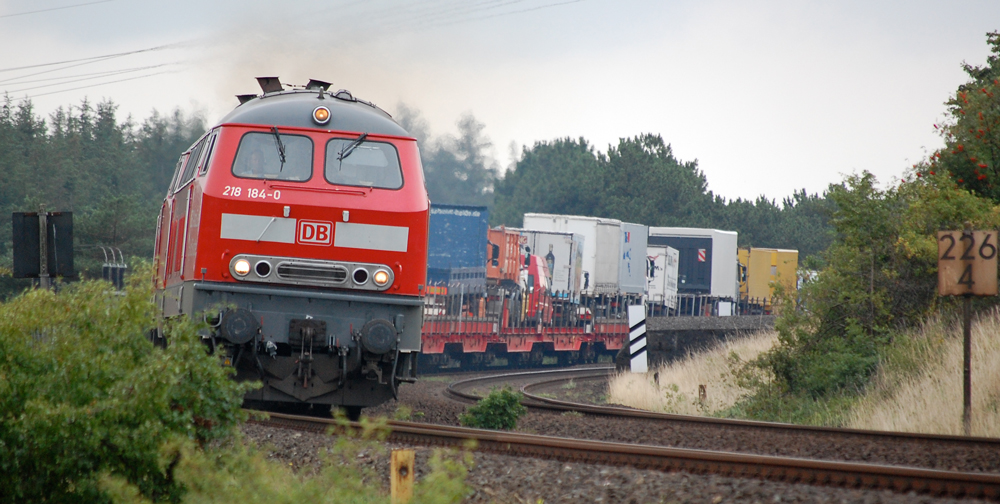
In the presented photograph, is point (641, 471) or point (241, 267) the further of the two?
point (241, 267)

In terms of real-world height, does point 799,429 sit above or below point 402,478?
below

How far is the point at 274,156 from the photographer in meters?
9.10

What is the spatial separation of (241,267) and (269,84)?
288 cm

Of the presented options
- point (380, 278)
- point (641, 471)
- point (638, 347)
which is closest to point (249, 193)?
point (380, 278)

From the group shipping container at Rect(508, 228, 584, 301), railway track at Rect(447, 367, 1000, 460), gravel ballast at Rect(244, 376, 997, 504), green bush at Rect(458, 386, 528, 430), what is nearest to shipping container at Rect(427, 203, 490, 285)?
shipping container at Rect(508, 228, 584, 301)

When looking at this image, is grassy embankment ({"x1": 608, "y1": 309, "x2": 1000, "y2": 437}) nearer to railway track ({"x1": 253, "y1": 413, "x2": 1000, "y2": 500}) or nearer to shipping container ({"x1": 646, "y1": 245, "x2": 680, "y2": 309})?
railway track ({"x1": 253, "y1": 413, "x2": 1000, "y2": 500})

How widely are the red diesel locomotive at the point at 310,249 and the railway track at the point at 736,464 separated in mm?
1519

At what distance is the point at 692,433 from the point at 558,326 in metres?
19.5

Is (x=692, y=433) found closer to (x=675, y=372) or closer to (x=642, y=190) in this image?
(x=675, y=372)

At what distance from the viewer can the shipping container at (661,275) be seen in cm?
3812

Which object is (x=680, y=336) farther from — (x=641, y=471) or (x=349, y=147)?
(x=641, y=471)

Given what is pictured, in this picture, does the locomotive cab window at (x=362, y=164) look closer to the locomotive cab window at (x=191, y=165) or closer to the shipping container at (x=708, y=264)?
the locomotive cab window at (x=191, y=165)

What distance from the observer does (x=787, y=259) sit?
145 feet

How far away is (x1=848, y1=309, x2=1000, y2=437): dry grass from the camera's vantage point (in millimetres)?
8758
